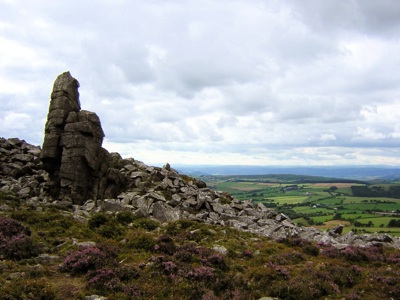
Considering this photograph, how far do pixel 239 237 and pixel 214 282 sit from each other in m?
13.2

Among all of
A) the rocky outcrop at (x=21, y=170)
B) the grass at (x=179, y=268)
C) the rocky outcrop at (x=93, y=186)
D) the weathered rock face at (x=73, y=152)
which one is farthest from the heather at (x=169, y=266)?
the rocky outcrop at (x=21, y=170)

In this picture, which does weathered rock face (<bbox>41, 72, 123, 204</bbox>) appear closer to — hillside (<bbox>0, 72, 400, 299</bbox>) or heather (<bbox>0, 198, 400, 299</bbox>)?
hillside (<bbox>0, 72, 400, 299</bbox>)

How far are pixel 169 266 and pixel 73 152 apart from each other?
90.7 ft

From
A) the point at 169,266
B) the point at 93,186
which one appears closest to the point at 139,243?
the point at 169,266

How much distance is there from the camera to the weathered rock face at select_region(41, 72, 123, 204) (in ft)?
131

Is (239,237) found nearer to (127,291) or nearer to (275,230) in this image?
(275,230)

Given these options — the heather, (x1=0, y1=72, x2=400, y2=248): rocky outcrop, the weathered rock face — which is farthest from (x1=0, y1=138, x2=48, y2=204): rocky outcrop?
the heather

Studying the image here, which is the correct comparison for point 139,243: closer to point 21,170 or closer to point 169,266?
point 169,266

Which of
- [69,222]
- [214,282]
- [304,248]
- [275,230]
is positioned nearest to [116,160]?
[69,222]

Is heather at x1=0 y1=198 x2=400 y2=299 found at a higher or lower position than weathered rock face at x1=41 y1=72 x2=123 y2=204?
lower

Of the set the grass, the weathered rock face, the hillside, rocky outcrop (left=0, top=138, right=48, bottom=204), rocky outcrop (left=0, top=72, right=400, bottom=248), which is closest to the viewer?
the grass

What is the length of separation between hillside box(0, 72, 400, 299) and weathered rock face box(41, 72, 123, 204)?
0.45 ft

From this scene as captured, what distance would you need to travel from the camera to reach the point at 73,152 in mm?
40188

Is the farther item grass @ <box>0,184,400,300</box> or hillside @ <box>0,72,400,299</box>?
hillside @ <box>0,72,400,299</box>
